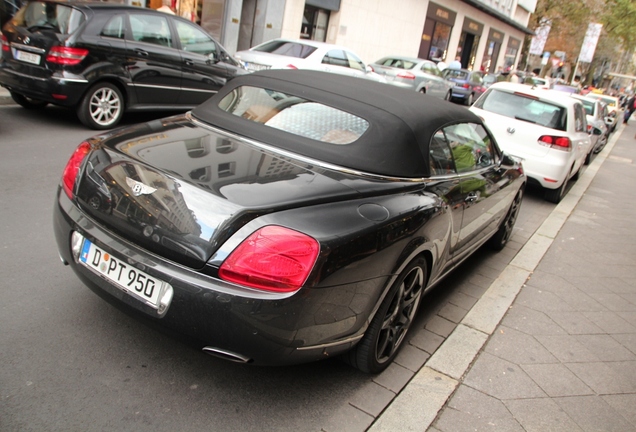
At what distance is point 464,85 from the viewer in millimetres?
22906

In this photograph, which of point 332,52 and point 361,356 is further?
point 332,52

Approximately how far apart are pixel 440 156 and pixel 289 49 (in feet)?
33.7

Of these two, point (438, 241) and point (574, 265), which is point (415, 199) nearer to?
point (438, 241)

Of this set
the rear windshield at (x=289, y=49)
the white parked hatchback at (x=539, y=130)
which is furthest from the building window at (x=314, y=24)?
the white parked hatchback at (x=539, y=130)

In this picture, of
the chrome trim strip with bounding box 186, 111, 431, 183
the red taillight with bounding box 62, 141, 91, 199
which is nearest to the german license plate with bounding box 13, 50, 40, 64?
the red taillight with bounding box 62, 141, 91, 199

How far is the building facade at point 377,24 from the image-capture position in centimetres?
1909

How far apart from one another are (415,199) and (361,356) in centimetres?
93

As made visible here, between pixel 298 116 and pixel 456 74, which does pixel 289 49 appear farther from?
pixel 456 74

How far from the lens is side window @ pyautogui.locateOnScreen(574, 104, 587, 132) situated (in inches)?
348

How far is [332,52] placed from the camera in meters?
13.8

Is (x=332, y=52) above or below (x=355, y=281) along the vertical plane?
above

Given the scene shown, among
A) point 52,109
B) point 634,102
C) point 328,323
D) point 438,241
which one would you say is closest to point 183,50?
point 52,109

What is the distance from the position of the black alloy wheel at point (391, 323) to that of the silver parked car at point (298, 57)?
930 centimetres

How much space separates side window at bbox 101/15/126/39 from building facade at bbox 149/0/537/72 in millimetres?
9979
